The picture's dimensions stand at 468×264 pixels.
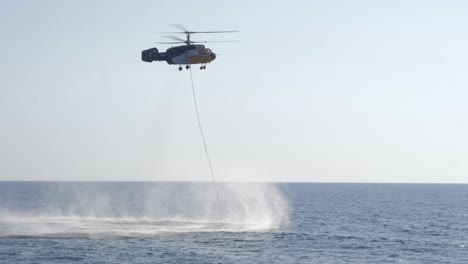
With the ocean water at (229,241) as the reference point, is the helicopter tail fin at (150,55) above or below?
above

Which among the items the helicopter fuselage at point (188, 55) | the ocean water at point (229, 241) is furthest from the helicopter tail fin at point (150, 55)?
the ocean water at point (229, 241)

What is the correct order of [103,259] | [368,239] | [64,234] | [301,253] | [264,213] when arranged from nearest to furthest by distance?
1. [103,259]
2. [301,253]
3. [64,234]
4. [368,239]
5. [264,213]

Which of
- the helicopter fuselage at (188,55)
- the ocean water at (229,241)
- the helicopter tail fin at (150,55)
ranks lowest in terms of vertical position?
the ocean water at (229,241)

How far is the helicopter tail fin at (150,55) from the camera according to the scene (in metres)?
76.6

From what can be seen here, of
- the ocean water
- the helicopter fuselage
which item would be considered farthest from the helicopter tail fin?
the ocean water

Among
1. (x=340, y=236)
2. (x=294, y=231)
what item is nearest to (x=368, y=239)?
(x=340, y=236)

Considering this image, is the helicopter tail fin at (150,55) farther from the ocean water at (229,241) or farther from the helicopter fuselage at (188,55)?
the ocean water at (229,241)

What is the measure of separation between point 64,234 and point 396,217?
3745 inches

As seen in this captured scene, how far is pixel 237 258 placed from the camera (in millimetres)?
82375

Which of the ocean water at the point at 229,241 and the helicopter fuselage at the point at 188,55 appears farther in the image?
the ocean water at the point at 229,241

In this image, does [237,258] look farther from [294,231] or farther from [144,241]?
[294,231]

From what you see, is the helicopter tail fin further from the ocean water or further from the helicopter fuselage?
the ocean water

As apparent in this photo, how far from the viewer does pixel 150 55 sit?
77.1m

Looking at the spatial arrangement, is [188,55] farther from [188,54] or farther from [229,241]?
[229,241]
